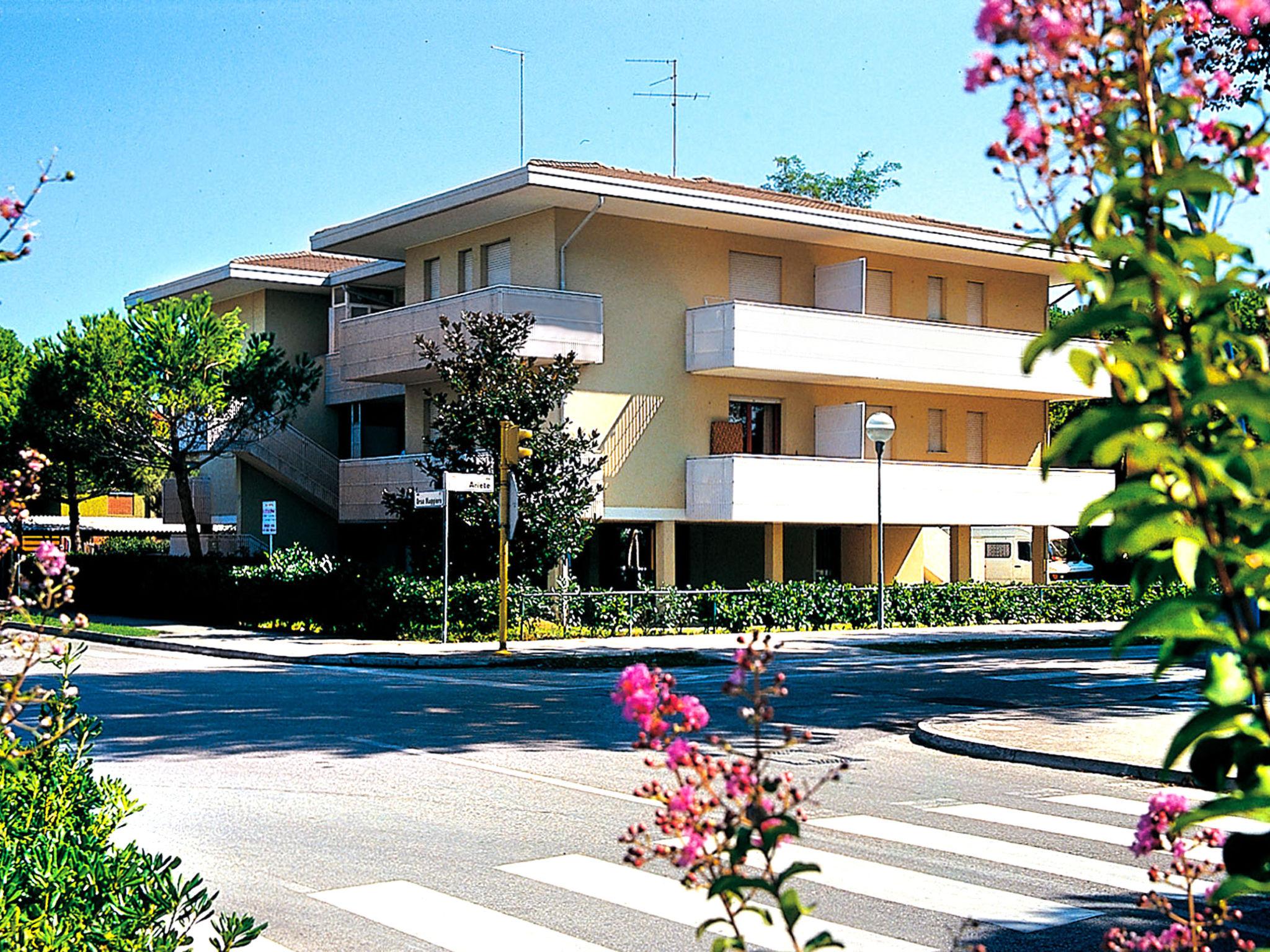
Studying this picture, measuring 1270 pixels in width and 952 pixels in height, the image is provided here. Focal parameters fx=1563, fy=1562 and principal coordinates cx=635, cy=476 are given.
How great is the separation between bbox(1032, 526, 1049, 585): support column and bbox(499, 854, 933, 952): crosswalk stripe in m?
34.0

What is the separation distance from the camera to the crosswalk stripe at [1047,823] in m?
9.66

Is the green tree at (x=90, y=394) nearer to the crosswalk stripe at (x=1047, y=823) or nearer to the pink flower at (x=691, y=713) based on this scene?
the crosswalk stripe at (x=1047, y=823)

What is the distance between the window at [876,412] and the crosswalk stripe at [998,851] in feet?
88.4

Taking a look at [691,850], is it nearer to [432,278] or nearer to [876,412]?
[432,278]

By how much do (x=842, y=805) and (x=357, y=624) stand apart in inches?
770

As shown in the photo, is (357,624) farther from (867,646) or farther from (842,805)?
(842,805)

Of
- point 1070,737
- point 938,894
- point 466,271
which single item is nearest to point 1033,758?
point 1070,737

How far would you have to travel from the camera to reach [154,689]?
19.4 metres

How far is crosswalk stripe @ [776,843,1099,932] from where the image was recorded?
7.52 metres

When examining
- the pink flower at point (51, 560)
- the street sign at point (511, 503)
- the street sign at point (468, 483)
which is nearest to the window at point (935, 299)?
the street sign at point (468, 483)

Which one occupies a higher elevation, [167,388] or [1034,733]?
[167,388]

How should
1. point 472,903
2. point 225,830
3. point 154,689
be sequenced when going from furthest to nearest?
point 154,689 < point 225,830 < point 472,903

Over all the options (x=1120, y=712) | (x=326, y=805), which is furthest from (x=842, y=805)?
(x=1120, y=712)

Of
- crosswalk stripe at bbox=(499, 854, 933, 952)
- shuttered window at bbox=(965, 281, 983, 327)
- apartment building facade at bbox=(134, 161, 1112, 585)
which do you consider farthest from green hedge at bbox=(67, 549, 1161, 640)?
crosswalk stripe at bbox=(499, 854, 933, 952)
